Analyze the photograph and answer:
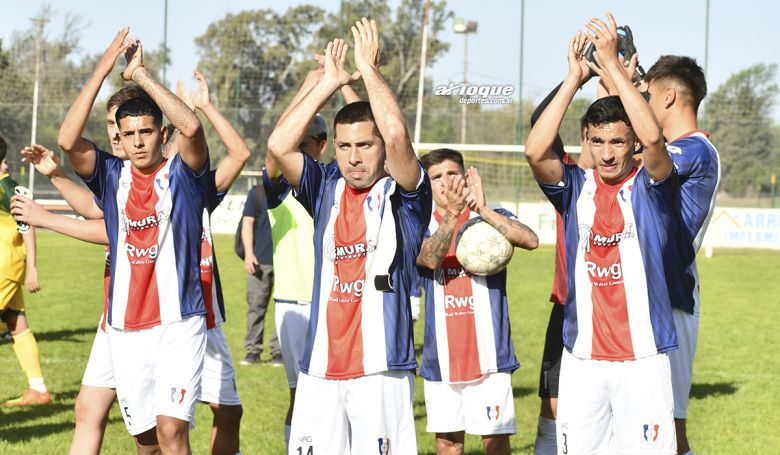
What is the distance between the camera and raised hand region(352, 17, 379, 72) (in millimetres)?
4492

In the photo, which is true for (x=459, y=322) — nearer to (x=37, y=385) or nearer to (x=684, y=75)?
(x=684, y=75)

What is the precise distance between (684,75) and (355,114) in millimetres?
1823

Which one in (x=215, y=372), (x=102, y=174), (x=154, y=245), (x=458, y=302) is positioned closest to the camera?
(x=154, y=245)

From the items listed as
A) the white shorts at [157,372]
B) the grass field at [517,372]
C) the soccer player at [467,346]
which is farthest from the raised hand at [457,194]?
the grass field at [517,372]

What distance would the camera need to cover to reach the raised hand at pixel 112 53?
507 cm

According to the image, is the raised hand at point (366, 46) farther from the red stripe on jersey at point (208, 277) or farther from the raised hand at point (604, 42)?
the red stripe on jersey at point (208, 277)

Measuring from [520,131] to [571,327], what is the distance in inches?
1002

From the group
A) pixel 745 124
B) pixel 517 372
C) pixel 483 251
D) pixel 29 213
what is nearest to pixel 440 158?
pixel 483 251

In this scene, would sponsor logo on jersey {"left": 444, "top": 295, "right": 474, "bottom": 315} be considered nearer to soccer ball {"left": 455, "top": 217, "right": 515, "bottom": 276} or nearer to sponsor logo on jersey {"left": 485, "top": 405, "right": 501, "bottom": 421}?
soccer ball {"left": 455, "top": 217, "right": 515, "bottom": 276}

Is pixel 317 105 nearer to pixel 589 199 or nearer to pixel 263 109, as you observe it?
pixel 589 199

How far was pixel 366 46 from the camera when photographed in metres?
4.52

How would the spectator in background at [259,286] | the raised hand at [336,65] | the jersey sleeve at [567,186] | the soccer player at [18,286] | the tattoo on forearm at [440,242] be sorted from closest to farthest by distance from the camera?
the raised hand at [336,65] → the jersey sleeve at [567,186] → the tattoo on forearm at [440,242] → the soccer player at [18,286] → the spectator in background at [259,286]

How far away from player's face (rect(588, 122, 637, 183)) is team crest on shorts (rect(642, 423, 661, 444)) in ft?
3.87

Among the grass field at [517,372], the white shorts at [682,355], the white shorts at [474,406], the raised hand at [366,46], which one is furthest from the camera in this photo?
the grass field at [517,372]
